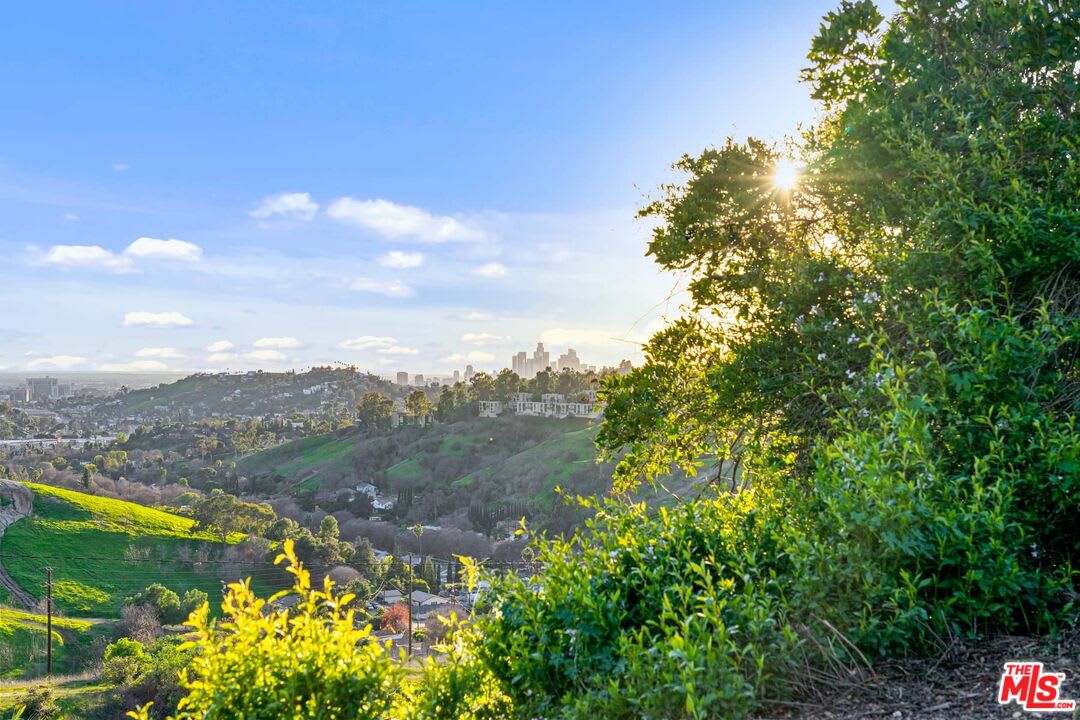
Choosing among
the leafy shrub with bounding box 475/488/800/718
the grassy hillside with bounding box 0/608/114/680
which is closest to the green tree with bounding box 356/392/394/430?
the grassy hillside with bounding box 0/608/114/680

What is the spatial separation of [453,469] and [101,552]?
25.7 m

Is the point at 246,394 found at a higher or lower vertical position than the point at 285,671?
lower

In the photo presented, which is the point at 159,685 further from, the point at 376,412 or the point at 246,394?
the point at 246,394

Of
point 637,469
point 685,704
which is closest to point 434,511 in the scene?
point 637,469

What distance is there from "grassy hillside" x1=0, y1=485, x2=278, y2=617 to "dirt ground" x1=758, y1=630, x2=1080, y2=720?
41.9 m

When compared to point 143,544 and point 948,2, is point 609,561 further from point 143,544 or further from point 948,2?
point 143,544

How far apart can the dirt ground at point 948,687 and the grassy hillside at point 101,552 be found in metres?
41.9

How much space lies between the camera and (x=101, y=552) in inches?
1791

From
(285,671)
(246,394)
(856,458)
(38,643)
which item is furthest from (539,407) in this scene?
(246,394)

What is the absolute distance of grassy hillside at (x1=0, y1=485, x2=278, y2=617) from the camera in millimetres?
39562

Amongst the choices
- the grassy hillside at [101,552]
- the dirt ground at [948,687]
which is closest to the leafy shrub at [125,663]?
the grassy hillside at [101,552]

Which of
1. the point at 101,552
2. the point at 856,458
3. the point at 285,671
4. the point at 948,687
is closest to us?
the point at 948,687

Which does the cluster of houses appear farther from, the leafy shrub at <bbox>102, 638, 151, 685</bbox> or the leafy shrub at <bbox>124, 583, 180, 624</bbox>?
the leafy shrub at <bbox>102, 638, 151, 685</bbox>

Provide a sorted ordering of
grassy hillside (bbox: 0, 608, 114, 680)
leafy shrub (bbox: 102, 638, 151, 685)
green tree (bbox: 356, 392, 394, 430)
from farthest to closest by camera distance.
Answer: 1. green tree (bbox: 356, 392, 394, 430)
2. grassy hillside (bbox: 0, 608, 114, 680)
3. leafy shrub (bbox: 102, 638, 151, 685)
